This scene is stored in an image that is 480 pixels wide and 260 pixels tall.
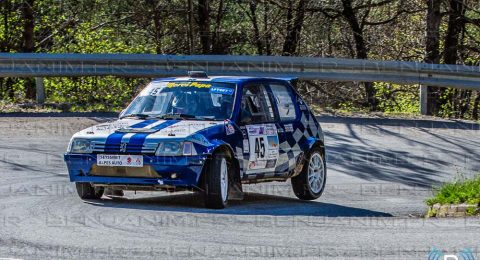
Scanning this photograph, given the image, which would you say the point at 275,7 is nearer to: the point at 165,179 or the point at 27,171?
the point at 27,171

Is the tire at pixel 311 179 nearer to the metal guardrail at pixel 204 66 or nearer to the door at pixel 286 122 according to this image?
the door at pixel 286 122

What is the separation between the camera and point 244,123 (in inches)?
462

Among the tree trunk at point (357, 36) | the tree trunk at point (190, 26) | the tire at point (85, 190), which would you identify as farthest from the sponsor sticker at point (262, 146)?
the tree trunk at point (357, 36)

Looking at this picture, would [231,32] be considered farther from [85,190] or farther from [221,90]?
[85,190]

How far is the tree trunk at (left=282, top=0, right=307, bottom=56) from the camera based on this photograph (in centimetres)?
2830

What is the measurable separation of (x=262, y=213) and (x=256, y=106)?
1.95m

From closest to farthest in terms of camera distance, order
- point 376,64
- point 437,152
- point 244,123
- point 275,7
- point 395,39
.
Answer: point 244,123 < point 437,152 < point 376,64 < point 275,7 < point 395,39

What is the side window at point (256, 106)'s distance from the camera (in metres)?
11.9

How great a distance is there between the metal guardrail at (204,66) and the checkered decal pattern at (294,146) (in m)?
7.46

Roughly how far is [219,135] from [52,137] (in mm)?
6217

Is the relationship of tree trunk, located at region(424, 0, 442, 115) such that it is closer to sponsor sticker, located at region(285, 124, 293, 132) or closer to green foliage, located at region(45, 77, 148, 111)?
green foliage, located at region(45, 77, 148, 111)

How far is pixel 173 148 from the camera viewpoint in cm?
1071

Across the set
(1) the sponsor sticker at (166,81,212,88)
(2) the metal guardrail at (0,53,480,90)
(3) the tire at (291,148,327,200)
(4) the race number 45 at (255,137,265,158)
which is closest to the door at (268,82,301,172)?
(3) the tire at (291,148,327,200)

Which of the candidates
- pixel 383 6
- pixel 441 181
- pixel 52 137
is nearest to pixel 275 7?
pixel 383 6
